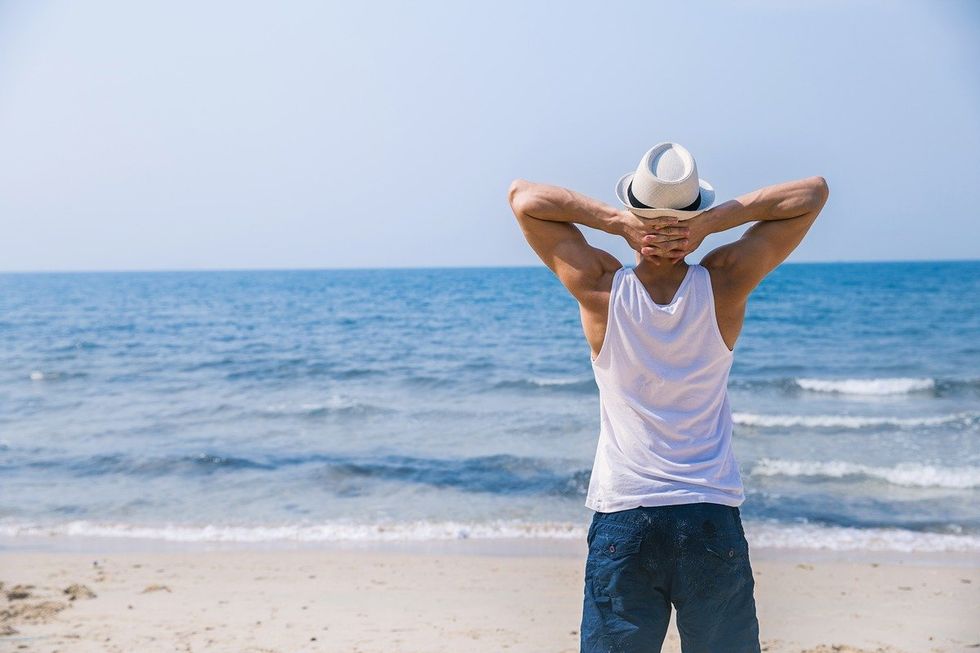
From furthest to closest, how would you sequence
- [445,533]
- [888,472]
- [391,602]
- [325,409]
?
[325,409] < [888,472] < [445,533] < [391,602]

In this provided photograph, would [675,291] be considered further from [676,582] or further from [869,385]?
[869,385]

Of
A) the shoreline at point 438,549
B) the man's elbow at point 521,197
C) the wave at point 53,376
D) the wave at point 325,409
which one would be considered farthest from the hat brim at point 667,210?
the wave at point 53,376

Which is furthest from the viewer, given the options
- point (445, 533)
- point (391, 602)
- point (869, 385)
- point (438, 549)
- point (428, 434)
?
point (869, 385)

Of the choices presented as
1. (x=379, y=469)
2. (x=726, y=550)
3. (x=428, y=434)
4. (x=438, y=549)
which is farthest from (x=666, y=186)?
(x=428, y=434)

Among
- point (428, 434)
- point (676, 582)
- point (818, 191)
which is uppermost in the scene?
point (818, 191)

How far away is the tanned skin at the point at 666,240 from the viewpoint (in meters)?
2.14

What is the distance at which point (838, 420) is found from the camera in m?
12.6

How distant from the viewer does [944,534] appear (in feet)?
24.8

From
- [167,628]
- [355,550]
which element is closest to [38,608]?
[167,628]

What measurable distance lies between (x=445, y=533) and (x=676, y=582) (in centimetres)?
578

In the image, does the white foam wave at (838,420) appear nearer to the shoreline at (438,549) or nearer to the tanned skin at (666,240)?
the shoreline at (438,549)

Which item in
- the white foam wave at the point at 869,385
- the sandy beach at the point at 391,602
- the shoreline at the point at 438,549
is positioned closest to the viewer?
the sandy beach at the point at 391,602

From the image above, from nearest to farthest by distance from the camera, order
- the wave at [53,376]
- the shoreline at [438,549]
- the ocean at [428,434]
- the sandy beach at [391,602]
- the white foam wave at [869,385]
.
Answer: the sandy beach at [391,602] < the shoreline at [438,549] < the ocean at [428,434] < the white foam wave at [869,385] < the wave at [53,376]

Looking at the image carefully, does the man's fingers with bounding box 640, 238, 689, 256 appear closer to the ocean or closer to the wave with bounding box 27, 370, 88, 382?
the ocean
